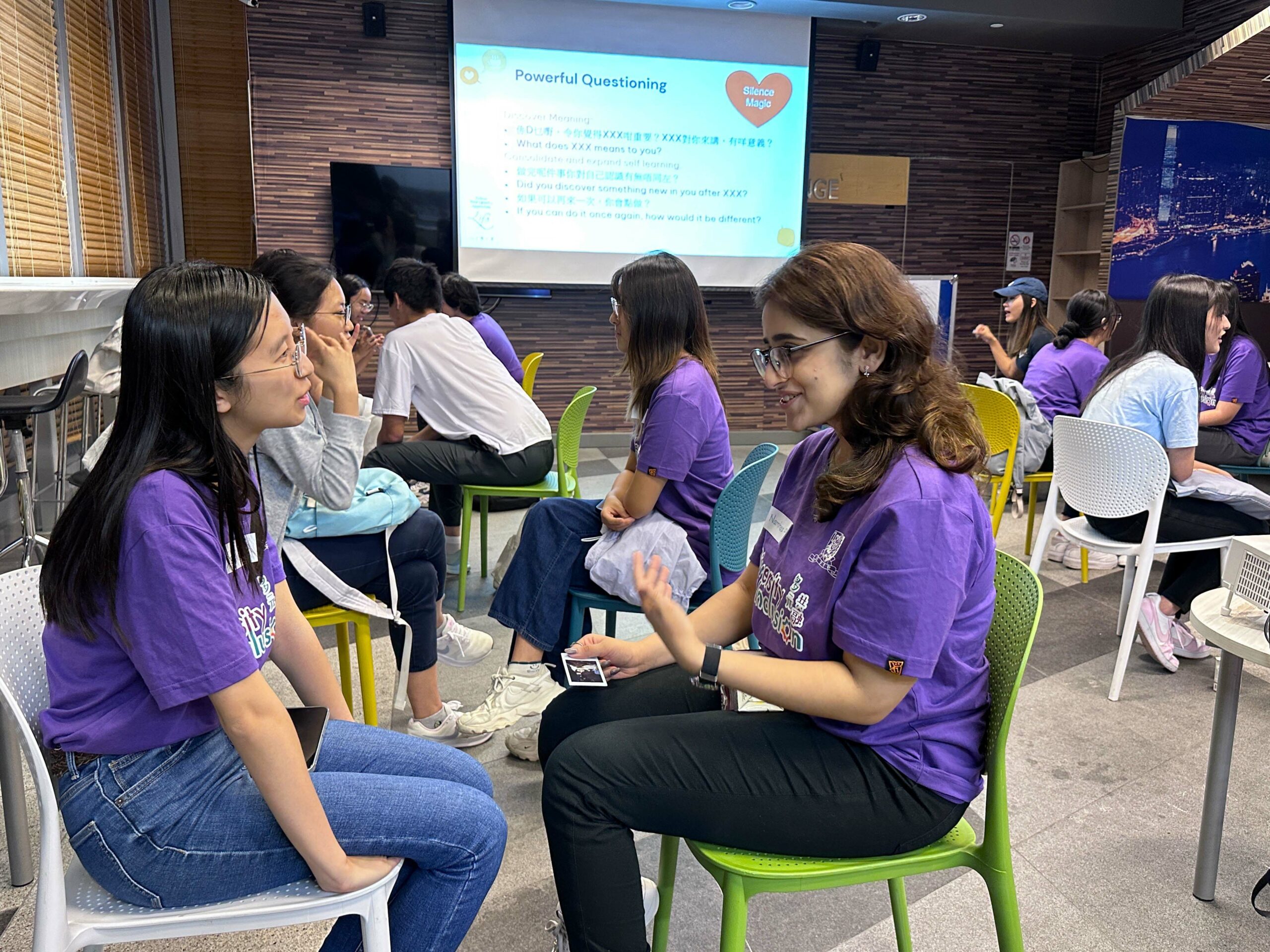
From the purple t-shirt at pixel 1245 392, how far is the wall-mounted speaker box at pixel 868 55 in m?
3.86

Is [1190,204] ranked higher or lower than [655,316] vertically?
higher

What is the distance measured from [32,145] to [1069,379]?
15.6ft

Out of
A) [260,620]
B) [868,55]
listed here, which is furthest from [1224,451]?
[868,55]

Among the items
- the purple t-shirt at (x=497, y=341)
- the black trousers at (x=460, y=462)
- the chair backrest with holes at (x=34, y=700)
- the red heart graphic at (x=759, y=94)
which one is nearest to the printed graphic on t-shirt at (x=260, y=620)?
the chair backrest with holes at (x=34, y=700)

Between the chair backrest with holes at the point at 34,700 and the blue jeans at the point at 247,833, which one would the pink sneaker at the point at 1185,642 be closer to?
the blue jeans at the point at 247,833

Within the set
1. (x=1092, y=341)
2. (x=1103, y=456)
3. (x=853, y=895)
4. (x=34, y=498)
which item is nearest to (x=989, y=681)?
(x=853, y=895)

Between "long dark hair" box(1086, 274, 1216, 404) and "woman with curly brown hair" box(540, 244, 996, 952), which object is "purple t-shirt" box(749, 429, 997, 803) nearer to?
"woman with curly brown hair" box(540, 244, 996, 952)

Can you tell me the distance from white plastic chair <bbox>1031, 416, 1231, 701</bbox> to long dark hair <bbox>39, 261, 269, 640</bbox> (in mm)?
2406

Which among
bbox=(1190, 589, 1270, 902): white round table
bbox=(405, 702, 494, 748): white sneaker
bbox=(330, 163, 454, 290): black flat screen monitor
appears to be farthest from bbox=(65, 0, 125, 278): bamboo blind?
bbox=(1190, 589, 1270, 902): white round table

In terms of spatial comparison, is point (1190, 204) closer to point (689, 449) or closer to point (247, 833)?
point (689, 449)

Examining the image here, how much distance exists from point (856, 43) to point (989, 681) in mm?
6547

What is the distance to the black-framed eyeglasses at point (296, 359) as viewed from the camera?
1188mm

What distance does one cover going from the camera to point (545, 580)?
2254 millimetres

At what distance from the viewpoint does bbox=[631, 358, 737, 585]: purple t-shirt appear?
2.17 metres
